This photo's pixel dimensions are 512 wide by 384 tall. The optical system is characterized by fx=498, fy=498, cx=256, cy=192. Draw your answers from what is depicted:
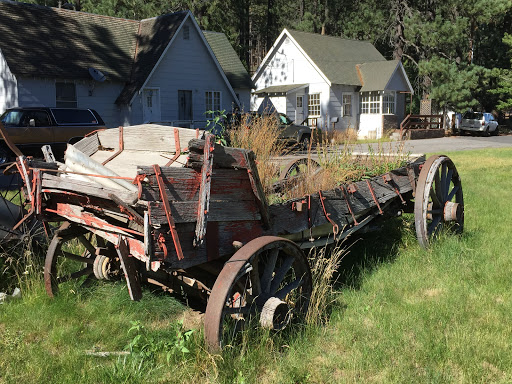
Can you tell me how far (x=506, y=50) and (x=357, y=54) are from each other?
12.6m

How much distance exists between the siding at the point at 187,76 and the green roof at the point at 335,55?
840 cm

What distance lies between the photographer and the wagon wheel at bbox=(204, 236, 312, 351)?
10.1 feet

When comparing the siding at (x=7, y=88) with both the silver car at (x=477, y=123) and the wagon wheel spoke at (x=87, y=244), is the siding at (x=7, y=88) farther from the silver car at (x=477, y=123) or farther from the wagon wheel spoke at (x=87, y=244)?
the silver car at (x=477, y=123)

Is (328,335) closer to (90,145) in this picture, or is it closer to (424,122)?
(90,145)

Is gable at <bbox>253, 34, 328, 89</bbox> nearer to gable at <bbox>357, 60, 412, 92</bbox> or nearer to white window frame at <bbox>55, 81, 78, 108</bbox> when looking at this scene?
gable at <bbox>357, 60, 412, 92</bbox>

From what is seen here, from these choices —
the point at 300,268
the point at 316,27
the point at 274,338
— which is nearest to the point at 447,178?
the point at 300,268

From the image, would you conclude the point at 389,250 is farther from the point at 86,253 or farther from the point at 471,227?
the point at 86,253

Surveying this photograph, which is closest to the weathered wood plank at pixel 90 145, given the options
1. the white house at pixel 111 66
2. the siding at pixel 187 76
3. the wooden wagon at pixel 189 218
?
the wooden wagon at pixel 189 218

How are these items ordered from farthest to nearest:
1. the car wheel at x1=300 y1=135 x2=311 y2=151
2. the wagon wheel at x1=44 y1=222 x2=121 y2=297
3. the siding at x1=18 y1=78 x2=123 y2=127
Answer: the siding at x1=18 y1=78 x2=123 y2=127
the car wheel at x1=300 y1=135 x2=311 y2=151
the wagon wheel at x1=44 y1=222 x2=121 y2=297

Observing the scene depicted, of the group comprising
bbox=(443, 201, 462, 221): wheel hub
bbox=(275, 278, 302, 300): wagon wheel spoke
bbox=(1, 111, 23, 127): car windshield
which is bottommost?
bbox=(275, 278, 302, 300): wagon wheel spoke

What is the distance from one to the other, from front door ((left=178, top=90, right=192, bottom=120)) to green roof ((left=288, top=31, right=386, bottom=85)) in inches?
387

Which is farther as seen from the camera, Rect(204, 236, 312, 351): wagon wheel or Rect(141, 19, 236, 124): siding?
Rect(141, 19, 236, 124): siding

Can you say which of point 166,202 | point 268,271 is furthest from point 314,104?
point 166,202

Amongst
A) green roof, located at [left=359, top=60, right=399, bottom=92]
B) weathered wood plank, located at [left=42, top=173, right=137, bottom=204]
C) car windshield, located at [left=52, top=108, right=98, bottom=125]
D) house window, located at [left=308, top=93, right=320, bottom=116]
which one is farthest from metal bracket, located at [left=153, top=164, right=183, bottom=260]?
green roof, located at [left=359, top=60, right=399, bottom=92]
